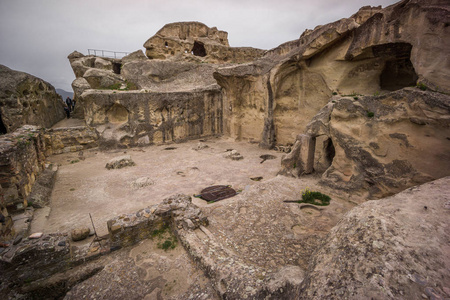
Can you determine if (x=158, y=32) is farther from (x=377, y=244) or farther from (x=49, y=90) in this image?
(x=377, y=244)

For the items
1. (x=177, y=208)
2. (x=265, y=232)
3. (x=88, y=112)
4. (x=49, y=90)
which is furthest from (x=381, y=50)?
(x=49, y=90)

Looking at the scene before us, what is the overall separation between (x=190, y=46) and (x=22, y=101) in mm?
17202

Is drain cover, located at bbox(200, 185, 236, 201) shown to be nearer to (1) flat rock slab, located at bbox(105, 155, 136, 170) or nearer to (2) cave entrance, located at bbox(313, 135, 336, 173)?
(2) cave entrance, located at bbox(313, 135, 336, 173)

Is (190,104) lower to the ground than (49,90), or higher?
lower

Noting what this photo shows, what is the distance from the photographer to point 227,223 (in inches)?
205

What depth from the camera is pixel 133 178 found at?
28.4 feet

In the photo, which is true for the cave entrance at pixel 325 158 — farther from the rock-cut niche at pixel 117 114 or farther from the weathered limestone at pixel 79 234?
the rock-cut niche at pixel 117 114

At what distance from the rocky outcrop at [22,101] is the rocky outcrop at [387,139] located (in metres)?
15.4

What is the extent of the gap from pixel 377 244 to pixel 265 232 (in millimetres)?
2519

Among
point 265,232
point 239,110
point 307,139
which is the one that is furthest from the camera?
point 239,110

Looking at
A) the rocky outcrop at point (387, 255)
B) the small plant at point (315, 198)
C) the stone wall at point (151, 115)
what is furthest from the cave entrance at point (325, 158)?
the stone wall at point (151, 115)

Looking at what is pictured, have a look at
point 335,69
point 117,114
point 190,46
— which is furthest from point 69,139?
point 190,46

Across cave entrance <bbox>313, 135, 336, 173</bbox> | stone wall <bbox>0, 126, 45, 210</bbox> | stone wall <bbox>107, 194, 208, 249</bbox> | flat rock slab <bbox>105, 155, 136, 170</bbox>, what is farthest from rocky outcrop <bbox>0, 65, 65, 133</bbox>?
cave entrance <bbox>313, 135, 336, 173</bbox>

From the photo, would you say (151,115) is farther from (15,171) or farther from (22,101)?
(15,171)
